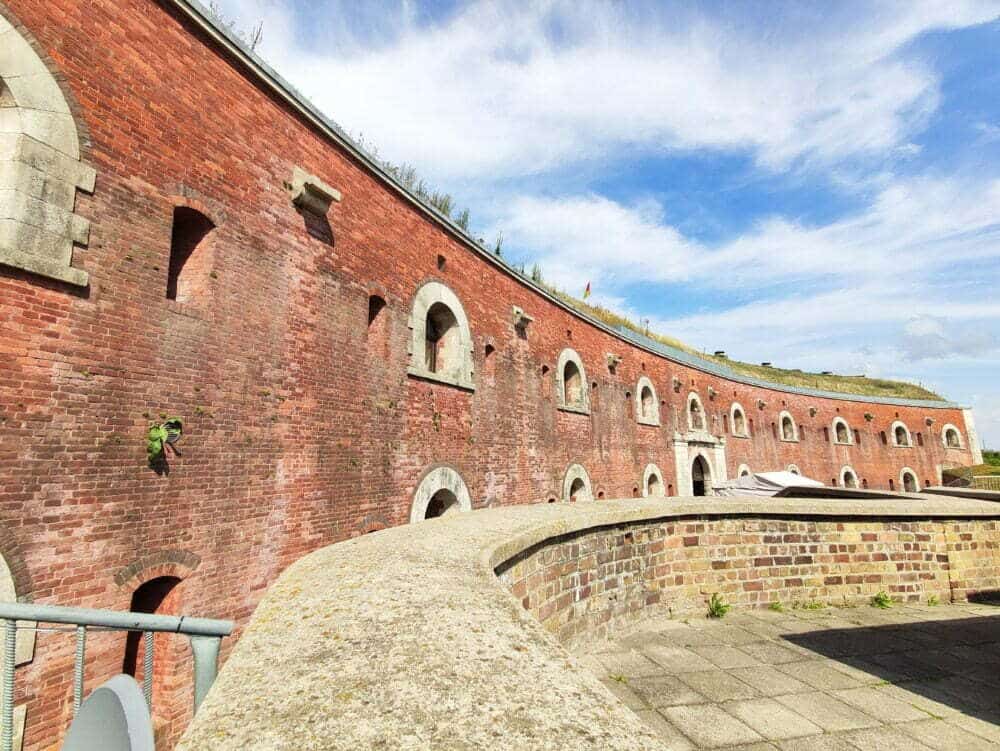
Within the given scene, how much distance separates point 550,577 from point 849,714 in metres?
2.27

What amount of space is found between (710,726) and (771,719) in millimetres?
473

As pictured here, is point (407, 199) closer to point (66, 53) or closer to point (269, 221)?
point (269, 221)

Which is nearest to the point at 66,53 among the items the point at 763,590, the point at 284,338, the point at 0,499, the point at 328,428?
the point at 284,338

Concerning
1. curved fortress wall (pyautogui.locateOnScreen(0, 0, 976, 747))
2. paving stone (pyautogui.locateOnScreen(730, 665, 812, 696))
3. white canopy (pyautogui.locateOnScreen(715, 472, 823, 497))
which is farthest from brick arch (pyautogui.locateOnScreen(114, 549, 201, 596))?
white canopy (pyautogui.locateOnScreen(715, 472, 823, 497))

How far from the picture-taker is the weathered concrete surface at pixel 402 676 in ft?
3.90

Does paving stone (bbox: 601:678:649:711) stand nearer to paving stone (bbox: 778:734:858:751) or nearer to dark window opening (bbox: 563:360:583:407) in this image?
paving stone (bbox: 778:734:858:751)

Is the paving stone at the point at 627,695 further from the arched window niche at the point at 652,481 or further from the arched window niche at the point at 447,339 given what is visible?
the arched window niche at the point at 652,481

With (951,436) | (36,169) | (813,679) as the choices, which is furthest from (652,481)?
(951,436)

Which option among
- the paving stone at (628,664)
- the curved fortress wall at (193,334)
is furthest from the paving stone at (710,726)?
the curved fortress wall at (193,334)

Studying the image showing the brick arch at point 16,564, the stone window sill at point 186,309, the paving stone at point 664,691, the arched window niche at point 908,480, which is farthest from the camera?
the arched window niche at point 908,480

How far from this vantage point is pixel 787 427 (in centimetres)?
2703

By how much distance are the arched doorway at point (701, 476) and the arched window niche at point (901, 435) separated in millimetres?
17730

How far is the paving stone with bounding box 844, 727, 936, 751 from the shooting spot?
309 centimetres

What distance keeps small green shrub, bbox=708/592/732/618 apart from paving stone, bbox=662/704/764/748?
232 centimetres
